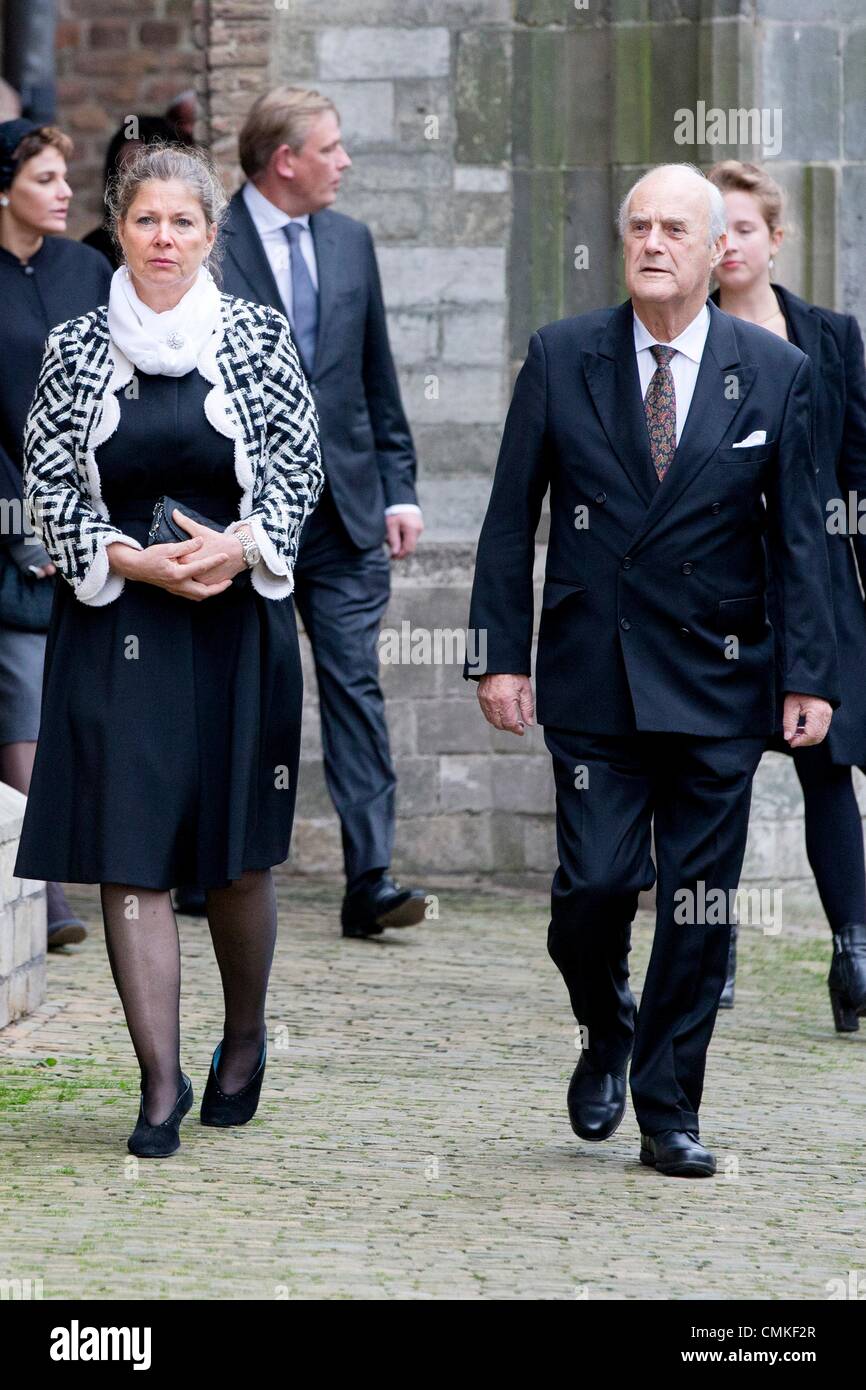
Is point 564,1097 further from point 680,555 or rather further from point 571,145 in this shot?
point 571,145

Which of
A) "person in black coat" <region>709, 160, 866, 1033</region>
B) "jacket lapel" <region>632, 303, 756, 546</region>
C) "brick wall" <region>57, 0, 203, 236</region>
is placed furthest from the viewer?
"brick wall" <region>57, 0, 203, 236</region>

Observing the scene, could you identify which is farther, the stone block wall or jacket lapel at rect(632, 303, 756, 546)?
the stone block wall

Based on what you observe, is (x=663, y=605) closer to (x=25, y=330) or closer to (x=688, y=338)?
(x=688, y=338)

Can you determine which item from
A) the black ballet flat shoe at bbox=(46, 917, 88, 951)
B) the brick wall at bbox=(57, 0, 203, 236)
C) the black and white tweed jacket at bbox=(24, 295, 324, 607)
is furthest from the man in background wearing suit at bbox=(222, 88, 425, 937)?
the brick wall at bbox=(57, 0, 203, 236)

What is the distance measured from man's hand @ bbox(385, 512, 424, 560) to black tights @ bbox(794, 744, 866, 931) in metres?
1.79

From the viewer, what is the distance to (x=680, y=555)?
5090mm

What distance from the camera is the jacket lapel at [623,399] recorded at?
511 centimetres

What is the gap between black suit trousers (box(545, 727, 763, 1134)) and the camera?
16.8 feet

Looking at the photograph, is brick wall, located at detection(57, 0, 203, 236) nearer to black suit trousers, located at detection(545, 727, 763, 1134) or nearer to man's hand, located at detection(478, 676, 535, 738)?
man's hand, located at detection(478, 676, 535, 738)

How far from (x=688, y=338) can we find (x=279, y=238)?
116 inches

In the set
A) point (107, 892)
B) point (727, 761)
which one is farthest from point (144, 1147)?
point (727, 761)

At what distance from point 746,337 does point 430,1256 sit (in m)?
1.95

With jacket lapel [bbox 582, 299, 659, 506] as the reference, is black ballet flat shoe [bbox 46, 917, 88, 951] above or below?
below

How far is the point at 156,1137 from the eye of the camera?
517cm
